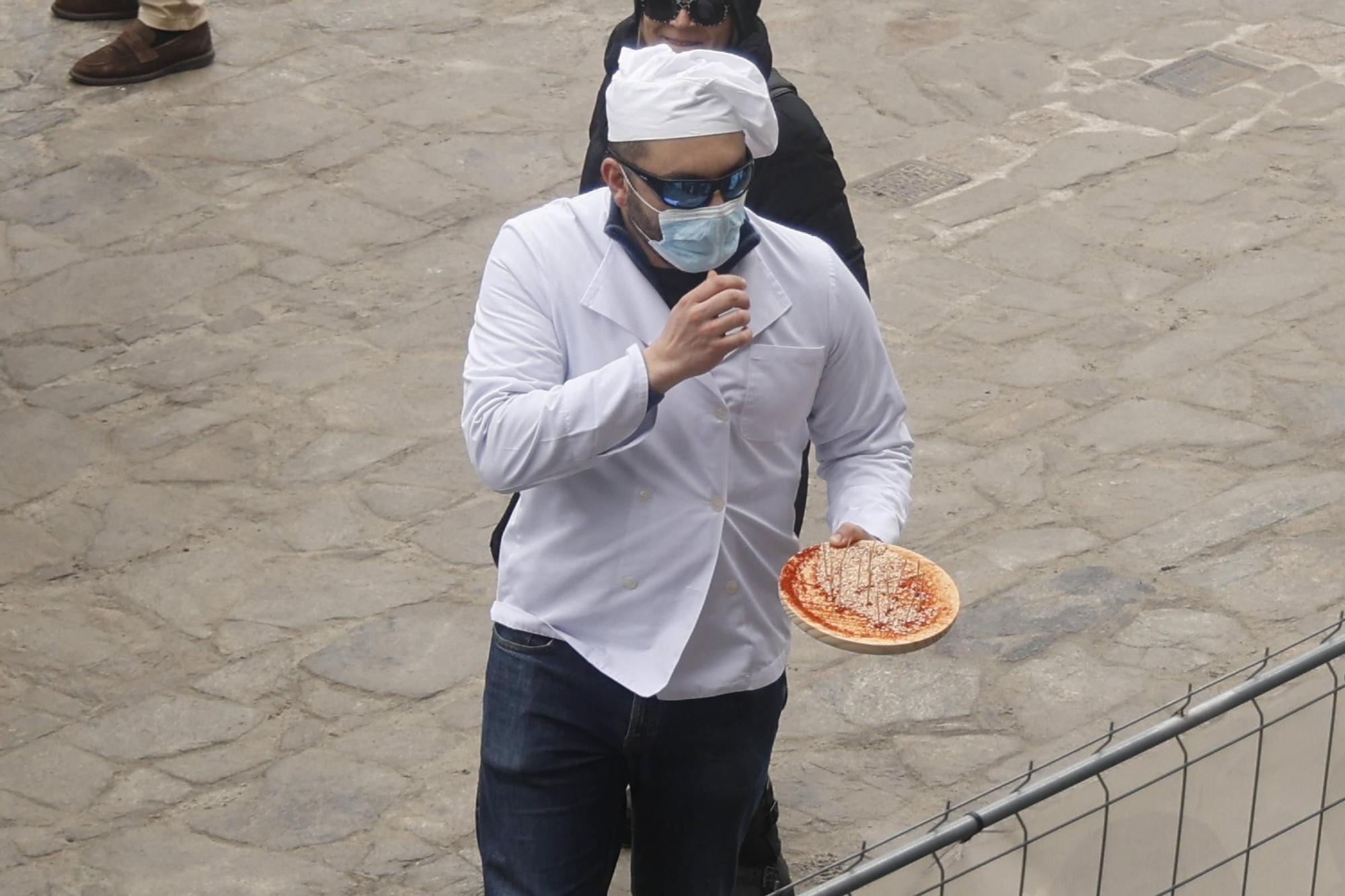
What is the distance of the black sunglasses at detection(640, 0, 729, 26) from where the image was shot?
3.60m

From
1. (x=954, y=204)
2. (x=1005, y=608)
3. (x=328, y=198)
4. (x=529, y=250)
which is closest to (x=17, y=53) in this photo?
(x=328, y=198)

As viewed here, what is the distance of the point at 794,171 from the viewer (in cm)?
356

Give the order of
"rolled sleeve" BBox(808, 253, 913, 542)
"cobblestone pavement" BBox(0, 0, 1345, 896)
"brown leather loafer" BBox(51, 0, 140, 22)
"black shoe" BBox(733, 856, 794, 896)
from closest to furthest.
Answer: "rolled sleeve" BBox(808, 253, 913, 542)
"black shoe" BBox(733, 856, 794, 896)
"cobblestone pavement" BBox(0, 0, 1345, 896)
"brown leather loafer" BBox(51, 0, 140, 22)

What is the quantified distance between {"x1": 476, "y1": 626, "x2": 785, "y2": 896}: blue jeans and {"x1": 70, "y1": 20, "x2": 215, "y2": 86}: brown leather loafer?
5923 mm

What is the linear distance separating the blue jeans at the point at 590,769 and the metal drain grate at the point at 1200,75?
5762mm

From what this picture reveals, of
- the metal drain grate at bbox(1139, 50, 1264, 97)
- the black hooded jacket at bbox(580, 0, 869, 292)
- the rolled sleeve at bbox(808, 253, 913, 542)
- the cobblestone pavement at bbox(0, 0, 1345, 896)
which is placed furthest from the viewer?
the metal drain grate at bbox(1139, 50, 1264, 97)

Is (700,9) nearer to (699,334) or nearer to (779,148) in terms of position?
(779,148)

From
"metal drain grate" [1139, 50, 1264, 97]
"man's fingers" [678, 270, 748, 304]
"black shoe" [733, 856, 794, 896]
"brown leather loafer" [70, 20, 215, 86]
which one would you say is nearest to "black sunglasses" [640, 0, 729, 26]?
"man's fingers" [678, 270, 748, 304]

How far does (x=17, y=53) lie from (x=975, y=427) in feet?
16.7

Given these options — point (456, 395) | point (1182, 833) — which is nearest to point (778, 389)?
point (1182, 833)

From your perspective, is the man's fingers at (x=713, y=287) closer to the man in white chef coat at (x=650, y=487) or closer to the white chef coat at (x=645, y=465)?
the man in white chef coat at (x=650, y=487)

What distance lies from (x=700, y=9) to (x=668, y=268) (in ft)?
2.98

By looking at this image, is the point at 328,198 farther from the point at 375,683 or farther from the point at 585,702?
the point at 585,702

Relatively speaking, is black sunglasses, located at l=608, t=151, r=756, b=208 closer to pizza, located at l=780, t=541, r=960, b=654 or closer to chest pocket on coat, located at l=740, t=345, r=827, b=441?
chest pocket on coat, located at l=740, t=345, r=827, b=441
